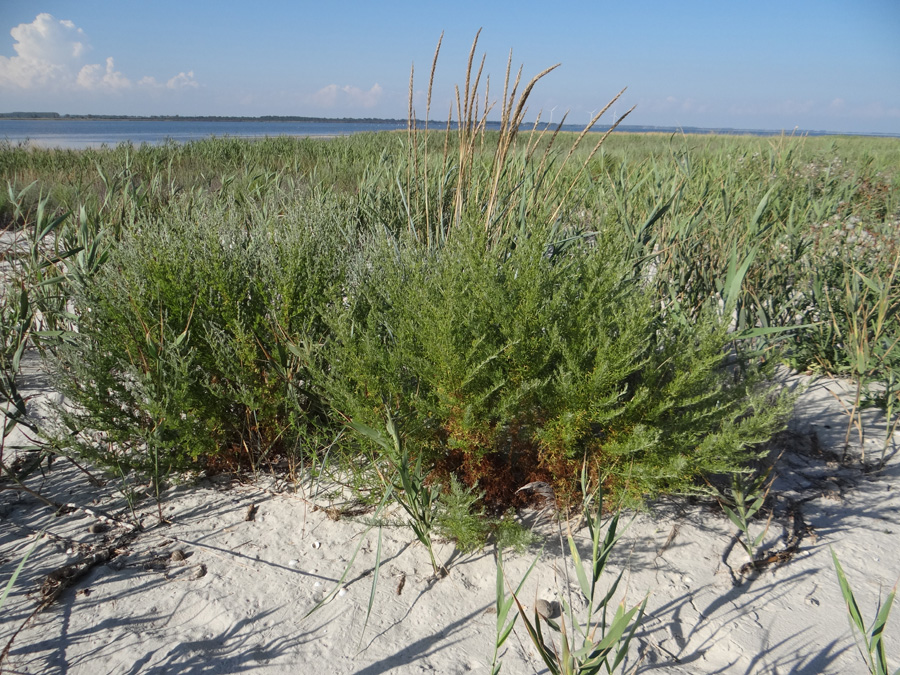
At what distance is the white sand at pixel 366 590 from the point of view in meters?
1.33

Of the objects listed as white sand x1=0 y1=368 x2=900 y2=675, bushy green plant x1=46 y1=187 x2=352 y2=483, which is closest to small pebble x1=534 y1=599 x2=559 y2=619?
white sand x1=0 y1=368 x2=900 y2=675

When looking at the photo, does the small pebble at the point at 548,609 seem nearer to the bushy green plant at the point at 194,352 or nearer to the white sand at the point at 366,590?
the white sand at the point at 366,590

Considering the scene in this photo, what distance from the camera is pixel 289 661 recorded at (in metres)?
1.32

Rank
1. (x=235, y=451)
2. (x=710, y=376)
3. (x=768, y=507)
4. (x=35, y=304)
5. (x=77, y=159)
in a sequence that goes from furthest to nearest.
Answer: (x=77, y=159)
(x=35, y=304)
(x=235, y=451)
(x=768, y=507)
(x=710, y=376)

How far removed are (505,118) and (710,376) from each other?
3.68 feet

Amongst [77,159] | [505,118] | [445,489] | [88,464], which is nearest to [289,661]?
[445,489]

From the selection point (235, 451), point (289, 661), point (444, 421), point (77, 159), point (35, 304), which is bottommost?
point (289, 661)

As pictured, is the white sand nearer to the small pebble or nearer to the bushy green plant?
the small pebble

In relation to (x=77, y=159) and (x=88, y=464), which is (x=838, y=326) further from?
(x=77, y=159)

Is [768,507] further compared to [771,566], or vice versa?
[768,507]

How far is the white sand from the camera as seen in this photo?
1.33m

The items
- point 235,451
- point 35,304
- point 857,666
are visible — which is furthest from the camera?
point 35,304

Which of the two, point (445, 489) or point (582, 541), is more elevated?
point (445, 489)

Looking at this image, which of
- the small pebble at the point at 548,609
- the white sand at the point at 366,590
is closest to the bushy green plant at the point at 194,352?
the white sand at the point at 366,590
